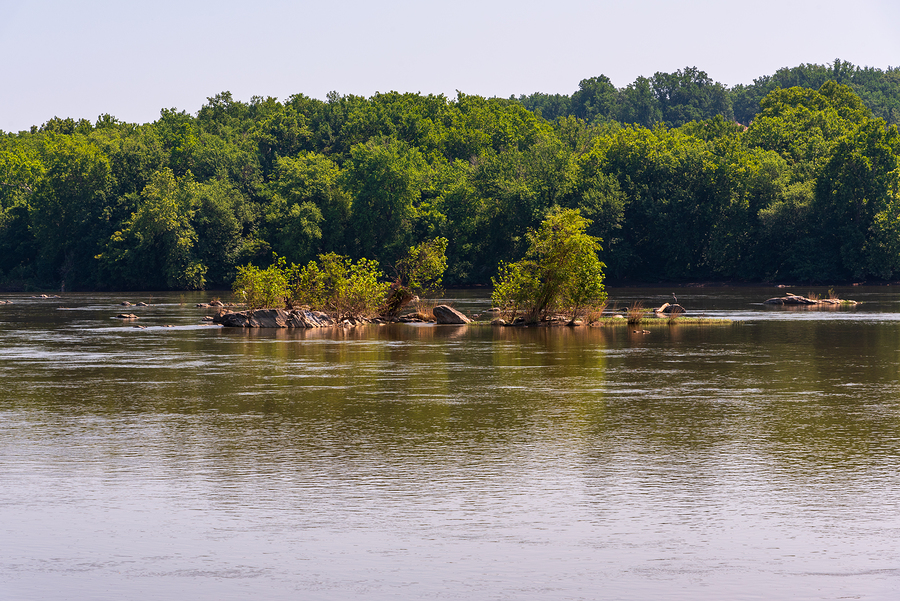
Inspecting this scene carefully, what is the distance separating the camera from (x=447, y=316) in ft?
187

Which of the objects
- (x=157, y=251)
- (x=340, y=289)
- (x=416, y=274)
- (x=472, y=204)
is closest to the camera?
(x=340, y=289)

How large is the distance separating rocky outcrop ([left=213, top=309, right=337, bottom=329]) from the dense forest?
184 ft

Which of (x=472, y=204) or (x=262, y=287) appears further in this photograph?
(x=472, y=204)

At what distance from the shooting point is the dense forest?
364ft

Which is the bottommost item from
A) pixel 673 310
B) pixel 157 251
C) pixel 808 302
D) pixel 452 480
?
pixel 452 480

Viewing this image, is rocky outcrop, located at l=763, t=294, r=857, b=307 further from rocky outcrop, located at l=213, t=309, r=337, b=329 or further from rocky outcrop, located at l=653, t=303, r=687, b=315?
rocky outcrop, located at l=213, t=309, r=337, b=329

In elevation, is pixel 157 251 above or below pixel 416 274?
above

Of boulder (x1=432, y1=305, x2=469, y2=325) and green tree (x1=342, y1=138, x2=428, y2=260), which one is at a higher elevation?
green tree (x1=342, y1=138, x2=428, y2=260)

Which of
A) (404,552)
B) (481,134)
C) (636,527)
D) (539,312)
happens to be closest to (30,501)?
(404,552)

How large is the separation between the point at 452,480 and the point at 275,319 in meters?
40.4

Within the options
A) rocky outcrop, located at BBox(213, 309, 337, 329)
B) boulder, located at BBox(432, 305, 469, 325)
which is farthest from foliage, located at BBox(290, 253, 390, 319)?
boulder, located at BBox(432, 305, 469, 325)

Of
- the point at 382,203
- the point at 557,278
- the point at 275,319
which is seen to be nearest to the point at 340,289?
the point at 275,319

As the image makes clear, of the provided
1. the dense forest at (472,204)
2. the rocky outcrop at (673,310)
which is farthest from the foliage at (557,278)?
the dense forest at (472,204)

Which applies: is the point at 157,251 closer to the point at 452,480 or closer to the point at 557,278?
the point at 557,278
